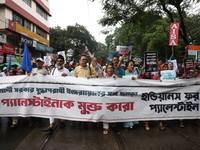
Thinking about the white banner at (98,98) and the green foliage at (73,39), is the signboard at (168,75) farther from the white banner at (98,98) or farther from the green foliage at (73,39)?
the green foliage at (73,39)

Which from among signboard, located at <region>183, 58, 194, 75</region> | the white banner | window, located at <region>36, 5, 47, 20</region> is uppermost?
window, located at <region>36, 5, 47, 20</region>

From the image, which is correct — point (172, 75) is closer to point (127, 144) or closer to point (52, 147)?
point (127, 144)

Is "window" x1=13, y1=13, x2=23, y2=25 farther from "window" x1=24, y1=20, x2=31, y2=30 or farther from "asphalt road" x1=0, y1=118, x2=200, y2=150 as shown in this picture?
"asphalt road" x1=0, y1=118, x2=200, y2=150

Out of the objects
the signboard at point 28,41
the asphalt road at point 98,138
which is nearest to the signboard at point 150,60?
the asphalt road at point 98,138

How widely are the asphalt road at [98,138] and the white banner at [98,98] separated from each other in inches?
13.8

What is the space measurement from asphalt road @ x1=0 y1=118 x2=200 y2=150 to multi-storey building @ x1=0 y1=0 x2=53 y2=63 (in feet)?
40.3

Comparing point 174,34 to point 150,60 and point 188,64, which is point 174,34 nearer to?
point 188,64

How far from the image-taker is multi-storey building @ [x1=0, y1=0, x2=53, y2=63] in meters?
16.4

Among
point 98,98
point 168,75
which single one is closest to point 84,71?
point 98,98

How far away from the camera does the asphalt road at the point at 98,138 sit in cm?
309

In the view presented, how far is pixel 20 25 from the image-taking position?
62.1 feet

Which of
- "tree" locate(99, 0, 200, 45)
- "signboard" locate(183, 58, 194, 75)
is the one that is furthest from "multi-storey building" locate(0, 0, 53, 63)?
"signboard" locate(183, 58, 194, 75)

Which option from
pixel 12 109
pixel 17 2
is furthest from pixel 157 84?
pixel 17 2

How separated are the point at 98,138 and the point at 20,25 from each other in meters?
19.7
